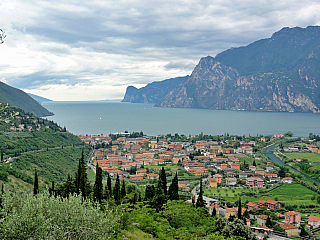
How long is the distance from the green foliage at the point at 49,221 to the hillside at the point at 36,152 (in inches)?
760


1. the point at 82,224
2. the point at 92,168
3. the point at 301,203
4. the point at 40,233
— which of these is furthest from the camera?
the point at 92,168

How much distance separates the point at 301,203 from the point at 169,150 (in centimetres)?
3565

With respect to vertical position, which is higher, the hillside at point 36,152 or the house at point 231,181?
the hillside at point 36,152

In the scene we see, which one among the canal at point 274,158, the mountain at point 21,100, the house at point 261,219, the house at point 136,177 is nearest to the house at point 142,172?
the house at point 136,177

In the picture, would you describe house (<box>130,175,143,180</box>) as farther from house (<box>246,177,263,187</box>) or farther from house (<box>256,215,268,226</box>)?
house (<box>256,215,268,226</box>)

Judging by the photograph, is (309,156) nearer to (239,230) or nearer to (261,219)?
(261,219)

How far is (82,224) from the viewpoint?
30.1ft

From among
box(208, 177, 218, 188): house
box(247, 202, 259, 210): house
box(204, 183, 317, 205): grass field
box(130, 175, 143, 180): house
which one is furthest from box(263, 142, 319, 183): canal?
box(130, 175, 143, 180): house

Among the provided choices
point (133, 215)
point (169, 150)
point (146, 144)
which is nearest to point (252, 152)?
point (169, 150)

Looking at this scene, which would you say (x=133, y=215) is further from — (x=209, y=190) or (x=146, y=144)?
(x=146, y=144)

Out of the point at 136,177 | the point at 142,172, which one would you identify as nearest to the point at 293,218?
the point at 136,177

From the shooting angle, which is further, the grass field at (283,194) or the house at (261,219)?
the grass field at (283,194)

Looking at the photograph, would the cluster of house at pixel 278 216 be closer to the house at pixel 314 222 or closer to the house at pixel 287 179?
the house at pixel 314 222

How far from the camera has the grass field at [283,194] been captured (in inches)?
1238
